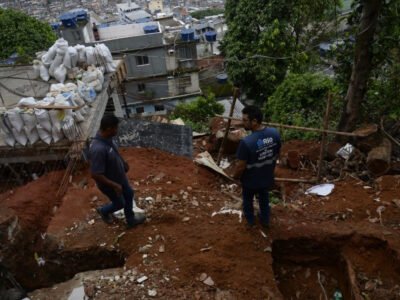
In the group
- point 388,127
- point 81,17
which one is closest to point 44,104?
point 388,127

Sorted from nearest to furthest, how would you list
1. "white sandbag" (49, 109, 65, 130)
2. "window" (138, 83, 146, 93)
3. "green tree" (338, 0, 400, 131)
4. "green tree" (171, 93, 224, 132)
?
"green tree" (338, 0, 400, 131) < "white sandbag" (49, 109, 65, 130) < "green tree" (171, 93, 224, 132) < "window" (138, 83, 146, 93)

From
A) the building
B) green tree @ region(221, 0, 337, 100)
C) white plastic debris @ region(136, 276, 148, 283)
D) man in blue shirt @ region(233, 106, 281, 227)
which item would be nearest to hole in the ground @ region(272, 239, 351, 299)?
man in blue shirt @ region(233, 106, 281, 227)

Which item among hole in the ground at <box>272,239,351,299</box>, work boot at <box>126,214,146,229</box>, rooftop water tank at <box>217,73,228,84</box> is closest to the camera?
hole in the ground at <box>272,239,351,299</box>

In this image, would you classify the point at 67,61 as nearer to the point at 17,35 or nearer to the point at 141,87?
the point at 17,35

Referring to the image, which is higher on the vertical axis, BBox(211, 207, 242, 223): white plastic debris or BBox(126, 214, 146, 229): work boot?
BBox(126, 214, 146, 229): work boot

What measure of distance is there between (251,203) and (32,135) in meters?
4.67

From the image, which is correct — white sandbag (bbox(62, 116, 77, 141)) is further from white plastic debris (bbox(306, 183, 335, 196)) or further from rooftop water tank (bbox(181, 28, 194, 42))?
rooftop water tank (bbox(181, 28, 194, 42))

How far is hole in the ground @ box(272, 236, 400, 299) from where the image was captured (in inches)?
161

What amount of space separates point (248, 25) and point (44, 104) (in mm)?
10247

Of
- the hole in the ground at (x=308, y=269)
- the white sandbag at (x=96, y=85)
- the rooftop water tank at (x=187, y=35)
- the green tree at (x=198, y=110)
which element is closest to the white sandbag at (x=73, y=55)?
the white sandbag at (x=96, y=85)

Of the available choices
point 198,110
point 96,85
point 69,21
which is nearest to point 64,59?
point 96,85

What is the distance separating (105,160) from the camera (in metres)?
3.87

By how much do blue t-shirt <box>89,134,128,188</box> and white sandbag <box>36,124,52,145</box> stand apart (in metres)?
3.12

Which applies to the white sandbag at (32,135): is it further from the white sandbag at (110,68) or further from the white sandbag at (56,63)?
the white sandbag at (110,68)
